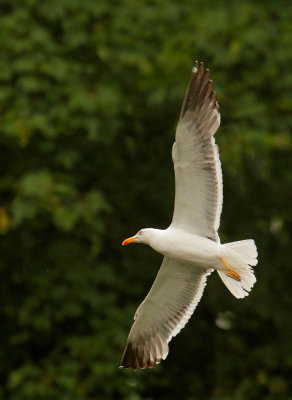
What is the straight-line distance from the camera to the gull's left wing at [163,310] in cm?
840

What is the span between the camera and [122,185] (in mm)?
11828

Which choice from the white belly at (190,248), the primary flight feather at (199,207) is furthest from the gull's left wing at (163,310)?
the white belly at (190,248)

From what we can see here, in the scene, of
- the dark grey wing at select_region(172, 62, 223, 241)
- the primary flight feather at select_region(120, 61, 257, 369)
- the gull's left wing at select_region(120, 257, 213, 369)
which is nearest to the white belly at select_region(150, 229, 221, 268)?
the primary flight feather at select_region(120, 61, 257, 369)

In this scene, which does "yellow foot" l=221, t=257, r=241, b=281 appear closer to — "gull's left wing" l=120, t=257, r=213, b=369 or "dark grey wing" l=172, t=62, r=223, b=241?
"dark grey wing" l=172, t=62, r=223, b=241

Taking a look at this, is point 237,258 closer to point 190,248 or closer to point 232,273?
point 232,273

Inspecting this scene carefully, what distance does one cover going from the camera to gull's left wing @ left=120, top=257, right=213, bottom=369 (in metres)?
8.40

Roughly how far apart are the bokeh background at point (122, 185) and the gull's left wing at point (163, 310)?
180 centimetres

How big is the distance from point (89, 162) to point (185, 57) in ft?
4.94

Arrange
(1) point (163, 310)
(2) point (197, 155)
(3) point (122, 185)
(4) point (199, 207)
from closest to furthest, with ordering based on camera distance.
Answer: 1. (2) point (197, 155)
2. (4) point (199, 207)
3. (1) point (163, 310)
4. (3) point (122, 185)

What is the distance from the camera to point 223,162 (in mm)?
10961

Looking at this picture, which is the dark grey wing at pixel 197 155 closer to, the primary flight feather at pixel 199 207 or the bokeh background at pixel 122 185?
the primary flight feather at pixel 199 207

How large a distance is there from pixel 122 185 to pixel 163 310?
3425mm

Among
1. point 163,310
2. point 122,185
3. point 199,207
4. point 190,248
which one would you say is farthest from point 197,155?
point 122,185

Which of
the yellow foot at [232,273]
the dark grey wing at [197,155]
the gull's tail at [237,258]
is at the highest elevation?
the dark grey wing at [197,155]
